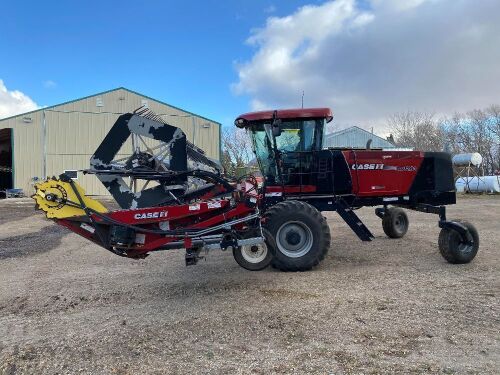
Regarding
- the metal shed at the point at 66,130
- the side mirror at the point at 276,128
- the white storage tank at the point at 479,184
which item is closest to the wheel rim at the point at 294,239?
the side mirror at the point at 276,128

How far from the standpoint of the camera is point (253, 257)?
6961 millimetres

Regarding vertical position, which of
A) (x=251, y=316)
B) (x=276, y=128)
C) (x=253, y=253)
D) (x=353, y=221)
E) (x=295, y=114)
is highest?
(x=295, y=114)

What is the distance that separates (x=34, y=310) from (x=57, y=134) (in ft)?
94.9

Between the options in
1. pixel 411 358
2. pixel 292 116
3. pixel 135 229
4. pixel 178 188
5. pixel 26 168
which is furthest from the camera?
pixel 26 168

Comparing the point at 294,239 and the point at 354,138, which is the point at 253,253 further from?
the point at 354,138

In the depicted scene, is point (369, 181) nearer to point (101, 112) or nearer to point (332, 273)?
point (332, 273)

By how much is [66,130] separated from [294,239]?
2878 cm

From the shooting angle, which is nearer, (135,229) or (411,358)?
(411,358)

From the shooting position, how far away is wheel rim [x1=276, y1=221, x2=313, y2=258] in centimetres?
757

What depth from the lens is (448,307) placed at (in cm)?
567

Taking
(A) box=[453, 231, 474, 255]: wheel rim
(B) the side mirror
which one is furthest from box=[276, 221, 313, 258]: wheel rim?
(A) box=[453, 231, 474, 255]: wheel rim

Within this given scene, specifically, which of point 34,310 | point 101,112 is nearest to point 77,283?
point 34,310

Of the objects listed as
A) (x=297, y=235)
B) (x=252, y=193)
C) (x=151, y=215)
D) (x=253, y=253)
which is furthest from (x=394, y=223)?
(x=151, y=215)

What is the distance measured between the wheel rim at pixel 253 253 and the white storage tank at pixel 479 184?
29.3 m
